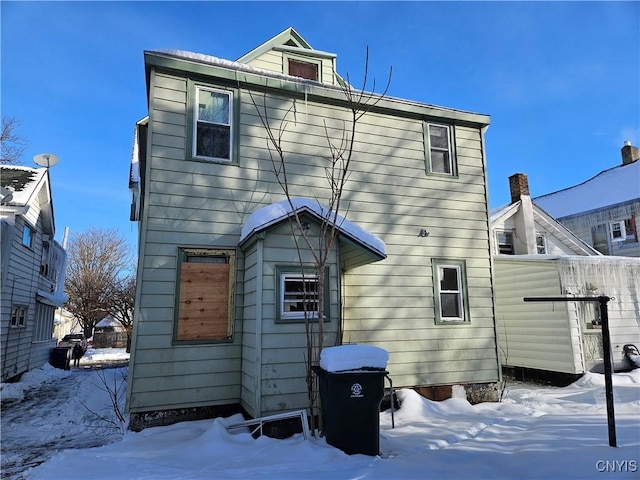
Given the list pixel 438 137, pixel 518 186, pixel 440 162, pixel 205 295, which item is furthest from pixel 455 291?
pixel 518 186

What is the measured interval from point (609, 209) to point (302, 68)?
15.8 m

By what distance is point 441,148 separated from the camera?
29.6 feet

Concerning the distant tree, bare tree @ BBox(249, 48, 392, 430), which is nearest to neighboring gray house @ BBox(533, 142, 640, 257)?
bare tree @ BBox(249, 48, 392, 430)

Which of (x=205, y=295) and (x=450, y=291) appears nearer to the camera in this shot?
(x=205, y=295)

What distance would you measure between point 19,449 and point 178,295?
9.09 feet

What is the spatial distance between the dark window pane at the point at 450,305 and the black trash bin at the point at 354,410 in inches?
153

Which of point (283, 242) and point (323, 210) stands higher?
point (323, 210)

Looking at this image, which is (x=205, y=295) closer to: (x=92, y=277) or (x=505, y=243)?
(x=505, y=243)

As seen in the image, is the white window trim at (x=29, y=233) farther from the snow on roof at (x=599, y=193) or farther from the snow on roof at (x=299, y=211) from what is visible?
the snow on roof at (x=599, y=193)

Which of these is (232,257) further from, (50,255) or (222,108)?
(50,255)

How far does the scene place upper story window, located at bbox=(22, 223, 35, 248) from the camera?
13.0 m

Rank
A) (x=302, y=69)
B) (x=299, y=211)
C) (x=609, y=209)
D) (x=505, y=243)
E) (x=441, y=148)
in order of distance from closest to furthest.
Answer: (x=299, y=211)
(x=441, y=148)
(x=302, y=69)
(x=505, y=243)
(x=609, y=209)

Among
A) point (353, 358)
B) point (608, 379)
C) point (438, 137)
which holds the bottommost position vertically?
point (608, 379)

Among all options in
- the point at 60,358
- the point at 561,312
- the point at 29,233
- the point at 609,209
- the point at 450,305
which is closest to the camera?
the point at 450,305
